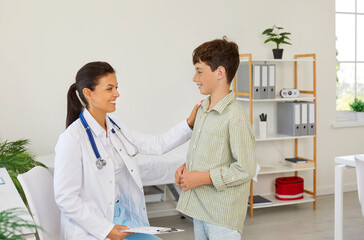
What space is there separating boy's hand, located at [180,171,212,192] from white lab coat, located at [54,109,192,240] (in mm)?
305

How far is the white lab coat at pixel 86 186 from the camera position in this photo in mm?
1720

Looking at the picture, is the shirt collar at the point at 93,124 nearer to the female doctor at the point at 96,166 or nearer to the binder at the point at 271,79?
the female doctor at the point at 96,166

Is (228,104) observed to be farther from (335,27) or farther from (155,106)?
(335,27)

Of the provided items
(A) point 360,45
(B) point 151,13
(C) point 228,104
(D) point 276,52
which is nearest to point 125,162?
(C) point 228,104

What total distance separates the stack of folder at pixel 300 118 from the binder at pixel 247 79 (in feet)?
1.27

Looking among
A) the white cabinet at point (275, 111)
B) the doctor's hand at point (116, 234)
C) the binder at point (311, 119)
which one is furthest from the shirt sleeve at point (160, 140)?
the binder at point (311, 119)

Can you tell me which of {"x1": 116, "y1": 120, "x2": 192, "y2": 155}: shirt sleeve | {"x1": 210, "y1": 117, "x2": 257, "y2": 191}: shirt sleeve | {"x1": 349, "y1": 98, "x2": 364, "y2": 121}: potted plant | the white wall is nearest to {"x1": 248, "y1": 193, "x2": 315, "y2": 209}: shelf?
the white wall

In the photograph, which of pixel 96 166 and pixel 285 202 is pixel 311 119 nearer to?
pixel 285 202

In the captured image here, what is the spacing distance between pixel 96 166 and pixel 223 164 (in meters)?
0.52

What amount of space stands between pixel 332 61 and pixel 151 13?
2.02 m

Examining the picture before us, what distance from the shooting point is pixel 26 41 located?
3.46 meters

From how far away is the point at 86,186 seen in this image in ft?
5.92

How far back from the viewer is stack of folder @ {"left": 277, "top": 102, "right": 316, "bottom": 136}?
13.3 ft

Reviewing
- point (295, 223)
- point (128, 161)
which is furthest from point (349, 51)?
point (128, 161)
